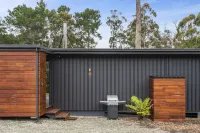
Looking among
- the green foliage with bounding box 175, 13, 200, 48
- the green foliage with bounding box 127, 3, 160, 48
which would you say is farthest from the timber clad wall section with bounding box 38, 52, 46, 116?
the green foliage with bounding box 127, 3, 160, 48

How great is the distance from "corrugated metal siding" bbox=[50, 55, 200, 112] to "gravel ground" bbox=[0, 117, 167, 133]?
4.49 ft

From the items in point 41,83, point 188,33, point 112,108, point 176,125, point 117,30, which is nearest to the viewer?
point 176,125

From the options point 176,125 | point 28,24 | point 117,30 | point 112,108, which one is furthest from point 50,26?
point 176,125

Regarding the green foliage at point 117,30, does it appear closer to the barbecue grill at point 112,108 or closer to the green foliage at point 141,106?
the barbecue grill at point 112,108

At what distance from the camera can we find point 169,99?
10.2m

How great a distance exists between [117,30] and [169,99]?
1035 inches

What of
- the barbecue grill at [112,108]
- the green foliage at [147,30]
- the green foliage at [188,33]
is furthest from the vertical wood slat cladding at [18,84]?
the green foliage at [147,30]

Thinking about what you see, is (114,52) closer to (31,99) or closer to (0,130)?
(31,99)

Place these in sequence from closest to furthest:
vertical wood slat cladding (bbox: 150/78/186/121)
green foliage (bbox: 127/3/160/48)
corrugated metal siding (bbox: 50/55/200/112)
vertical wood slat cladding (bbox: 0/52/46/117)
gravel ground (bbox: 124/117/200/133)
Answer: gravel ground (bbox: 124/117/200/133), vertical wood slat cladding (bbox: 0/52/46/117), vertical wood slat cladding (bbox: 150/78/186/121), corrugated metal siding (bbox: 50/55/200/112), green foliage (bbox: 127/3/160/48)

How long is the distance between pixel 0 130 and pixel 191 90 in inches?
273

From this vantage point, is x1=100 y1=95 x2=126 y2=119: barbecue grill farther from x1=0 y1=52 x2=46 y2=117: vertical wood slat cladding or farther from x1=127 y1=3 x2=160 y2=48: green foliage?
x1=127 y1=3 x2=160 y2=48: green foliage

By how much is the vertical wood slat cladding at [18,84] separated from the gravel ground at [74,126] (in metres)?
0.37

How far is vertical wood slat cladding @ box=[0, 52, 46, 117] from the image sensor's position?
9.66 metres

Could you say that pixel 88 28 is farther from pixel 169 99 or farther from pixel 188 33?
pixel 169 99
